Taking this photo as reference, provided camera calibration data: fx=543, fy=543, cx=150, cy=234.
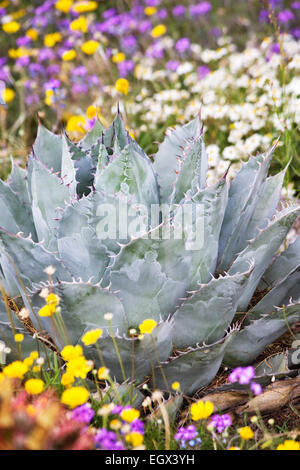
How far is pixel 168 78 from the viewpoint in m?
4.89

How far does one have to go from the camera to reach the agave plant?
1.71 m

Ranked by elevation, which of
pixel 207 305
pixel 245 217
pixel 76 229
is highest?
pixel 76 229

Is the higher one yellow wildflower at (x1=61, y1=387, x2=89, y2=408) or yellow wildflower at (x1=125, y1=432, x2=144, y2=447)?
yellow wildflower at (x1=61, y1=387, x2=89, y2=408)

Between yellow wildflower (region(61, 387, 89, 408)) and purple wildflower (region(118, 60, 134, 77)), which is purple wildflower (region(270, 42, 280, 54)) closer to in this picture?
purple wildflower (region(118, 60, 134, 77))

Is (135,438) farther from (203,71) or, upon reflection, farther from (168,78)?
(168,78)

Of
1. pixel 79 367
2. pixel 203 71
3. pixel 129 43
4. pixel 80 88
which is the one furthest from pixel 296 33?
pixel 79 367

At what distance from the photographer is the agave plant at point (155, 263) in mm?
1715

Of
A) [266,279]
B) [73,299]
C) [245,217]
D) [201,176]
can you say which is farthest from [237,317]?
[73,299]

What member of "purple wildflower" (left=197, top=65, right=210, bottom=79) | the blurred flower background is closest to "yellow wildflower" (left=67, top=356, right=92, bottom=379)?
the blurred flower background

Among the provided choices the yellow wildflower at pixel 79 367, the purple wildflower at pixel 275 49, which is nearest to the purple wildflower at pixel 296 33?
the purple wildflower at pixel 275 49

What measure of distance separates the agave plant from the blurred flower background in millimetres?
435

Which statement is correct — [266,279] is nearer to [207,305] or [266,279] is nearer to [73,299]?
[207,305]
